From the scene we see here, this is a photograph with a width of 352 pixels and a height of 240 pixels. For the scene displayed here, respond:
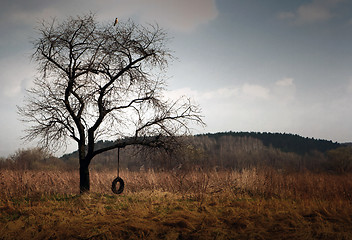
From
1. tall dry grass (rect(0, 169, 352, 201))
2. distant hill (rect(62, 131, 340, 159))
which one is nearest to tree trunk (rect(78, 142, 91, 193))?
tall dry grass (rect(0, 169, 352, 201))

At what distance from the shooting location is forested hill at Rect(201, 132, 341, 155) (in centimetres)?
8181

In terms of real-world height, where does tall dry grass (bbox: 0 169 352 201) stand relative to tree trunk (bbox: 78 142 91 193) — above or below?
below

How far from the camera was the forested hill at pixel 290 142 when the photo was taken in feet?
268

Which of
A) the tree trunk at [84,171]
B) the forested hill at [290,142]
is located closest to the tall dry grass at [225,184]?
the tree trunk at [84,171]

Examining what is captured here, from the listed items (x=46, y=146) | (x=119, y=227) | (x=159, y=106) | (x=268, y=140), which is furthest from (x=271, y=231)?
(x=268, y=140)

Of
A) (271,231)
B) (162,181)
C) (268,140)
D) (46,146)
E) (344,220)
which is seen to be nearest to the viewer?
(271,231)

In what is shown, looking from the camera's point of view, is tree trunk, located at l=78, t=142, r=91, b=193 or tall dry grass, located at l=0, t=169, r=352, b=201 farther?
tree trunk, located at l=78, t=142, r=91, b=193

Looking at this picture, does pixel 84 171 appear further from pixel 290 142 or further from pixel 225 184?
pixel 290 142

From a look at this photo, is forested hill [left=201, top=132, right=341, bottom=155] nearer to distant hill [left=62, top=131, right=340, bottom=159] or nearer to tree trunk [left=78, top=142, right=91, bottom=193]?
distant hill [left=62, top=131, right=340, bottom=159]

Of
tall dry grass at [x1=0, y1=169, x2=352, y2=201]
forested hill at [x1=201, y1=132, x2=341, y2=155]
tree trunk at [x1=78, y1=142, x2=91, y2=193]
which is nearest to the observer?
tall dry grass at [x1=0, y1=169, x2=352, y2=201]

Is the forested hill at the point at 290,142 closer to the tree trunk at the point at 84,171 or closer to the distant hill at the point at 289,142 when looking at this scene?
the distant hill at the point at 289,142

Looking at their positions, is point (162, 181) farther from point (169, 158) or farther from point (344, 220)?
point (344, 220)

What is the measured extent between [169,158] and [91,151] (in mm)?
3058

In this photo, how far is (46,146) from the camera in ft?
31.8
